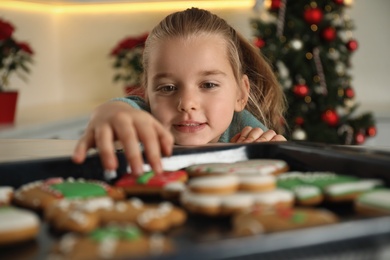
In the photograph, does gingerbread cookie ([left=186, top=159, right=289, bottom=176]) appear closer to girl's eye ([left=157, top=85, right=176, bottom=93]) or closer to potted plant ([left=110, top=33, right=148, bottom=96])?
girl's eye ([left=157, top=85, right=176, bottom=93])

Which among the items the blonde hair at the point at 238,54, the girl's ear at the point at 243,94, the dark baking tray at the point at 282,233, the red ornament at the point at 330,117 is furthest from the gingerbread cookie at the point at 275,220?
the red ornament at the point at 330,117

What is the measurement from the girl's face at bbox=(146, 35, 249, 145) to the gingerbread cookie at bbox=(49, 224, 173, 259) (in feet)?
3.30

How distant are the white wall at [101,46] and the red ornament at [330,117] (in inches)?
31.6

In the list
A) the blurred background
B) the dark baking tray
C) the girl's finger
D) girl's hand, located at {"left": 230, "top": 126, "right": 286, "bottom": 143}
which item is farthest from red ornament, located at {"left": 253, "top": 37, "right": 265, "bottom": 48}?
the girl's finger

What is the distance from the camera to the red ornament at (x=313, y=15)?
11.0 feet

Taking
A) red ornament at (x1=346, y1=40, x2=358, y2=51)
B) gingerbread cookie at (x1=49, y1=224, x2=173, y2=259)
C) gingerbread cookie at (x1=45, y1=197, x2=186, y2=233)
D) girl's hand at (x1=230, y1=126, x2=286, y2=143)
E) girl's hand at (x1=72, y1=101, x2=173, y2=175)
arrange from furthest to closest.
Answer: red ornament at (x1=346, y1=40, x2=358, y2=51), girl's hand at (x1=230, y1=126, x2=286, y2=143), girl's hand at (x1=72, y1=101, x2=173, y2=175), gingerbread cookie at (x1=45, y1=197, x2=186, y2=233), gingerbread cookie at (x1=49, y1=224, x2=173, y2=259)

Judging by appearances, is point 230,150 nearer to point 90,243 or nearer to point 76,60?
point 90,243

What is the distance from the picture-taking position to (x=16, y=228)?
454 millimetres

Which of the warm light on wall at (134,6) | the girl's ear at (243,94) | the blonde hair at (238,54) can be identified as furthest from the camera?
the warm light on wall at (134,6)

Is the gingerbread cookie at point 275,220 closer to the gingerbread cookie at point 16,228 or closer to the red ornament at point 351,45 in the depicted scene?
the gingerbread cookie at point 16,228

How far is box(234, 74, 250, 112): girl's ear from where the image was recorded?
172 centimetres

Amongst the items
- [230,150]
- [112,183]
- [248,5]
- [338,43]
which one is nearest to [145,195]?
[112,183]

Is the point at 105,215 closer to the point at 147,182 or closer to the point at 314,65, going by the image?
the point at 147,182

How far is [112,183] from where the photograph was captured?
0.73 metres
